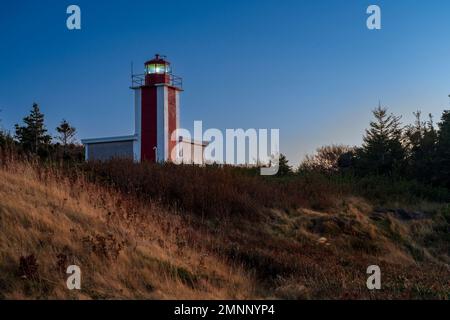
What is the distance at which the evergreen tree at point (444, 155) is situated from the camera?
67.3 ft

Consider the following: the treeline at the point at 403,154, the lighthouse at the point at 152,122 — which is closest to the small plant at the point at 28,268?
the treeline at the point at 403,154

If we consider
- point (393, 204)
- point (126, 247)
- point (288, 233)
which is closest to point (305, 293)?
point (126, 247)

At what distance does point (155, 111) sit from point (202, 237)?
20.6m

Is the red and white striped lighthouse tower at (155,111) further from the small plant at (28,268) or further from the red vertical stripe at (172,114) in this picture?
the small plant at (28,268)

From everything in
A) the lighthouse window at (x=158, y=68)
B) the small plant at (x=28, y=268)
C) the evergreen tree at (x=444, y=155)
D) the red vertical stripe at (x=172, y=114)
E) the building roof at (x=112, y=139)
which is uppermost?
the lighthouse window at (x=158, y=68)

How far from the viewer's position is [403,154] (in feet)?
75.1

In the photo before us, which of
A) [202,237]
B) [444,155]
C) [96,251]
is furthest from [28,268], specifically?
[444,155]

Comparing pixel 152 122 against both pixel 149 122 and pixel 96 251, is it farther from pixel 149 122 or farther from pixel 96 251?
pixel 96 251

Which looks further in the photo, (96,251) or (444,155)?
(444,155)

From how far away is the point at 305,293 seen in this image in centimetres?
698

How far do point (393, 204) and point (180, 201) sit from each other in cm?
764

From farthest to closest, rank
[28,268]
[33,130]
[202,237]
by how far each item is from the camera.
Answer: [33,130], [202,237], [28,268]

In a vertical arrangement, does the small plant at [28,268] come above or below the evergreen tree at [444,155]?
below
